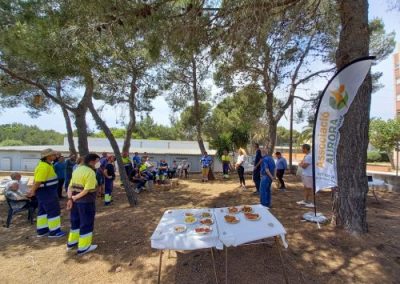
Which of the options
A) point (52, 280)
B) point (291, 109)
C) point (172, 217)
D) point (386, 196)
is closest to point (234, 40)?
point (172, 217)

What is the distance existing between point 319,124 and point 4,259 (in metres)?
5.28

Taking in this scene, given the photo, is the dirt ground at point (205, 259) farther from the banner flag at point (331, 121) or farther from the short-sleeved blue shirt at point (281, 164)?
the short-sleeved blue shirt at point (281, 164)

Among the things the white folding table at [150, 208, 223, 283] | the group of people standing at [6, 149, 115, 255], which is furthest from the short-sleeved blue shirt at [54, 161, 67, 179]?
the white folding table at [150, 208, 223, 283]

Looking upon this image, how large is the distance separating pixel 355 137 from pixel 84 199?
4334 millimetres

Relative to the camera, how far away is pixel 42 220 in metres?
5.52

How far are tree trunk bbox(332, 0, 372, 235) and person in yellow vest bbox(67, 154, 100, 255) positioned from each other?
3956 millimetres

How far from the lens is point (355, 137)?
4637 millimetres

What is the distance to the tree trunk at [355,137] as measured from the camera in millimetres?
4629

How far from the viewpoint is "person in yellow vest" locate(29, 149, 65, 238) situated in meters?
5.12

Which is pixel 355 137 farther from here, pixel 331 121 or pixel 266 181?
pixel 266 181

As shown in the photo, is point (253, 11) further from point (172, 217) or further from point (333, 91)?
point (172, 217)

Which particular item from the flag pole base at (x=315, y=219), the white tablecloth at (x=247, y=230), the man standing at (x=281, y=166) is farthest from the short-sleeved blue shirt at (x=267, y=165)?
the man standing at (x=281, y=166)

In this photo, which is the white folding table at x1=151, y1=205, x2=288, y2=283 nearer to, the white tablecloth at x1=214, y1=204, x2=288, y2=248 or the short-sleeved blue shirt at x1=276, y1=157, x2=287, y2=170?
the white tablecloth at x1=214, y1=204, x2=288, y2=248

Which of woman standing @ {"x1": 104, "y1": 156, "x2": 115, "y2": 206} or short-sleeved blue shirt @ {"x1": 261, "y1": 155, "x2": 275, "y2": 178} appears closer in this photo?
short-sleeved blue shirt @ {"x1": 261, "y1": 155, "x2": 275, "y2": 178}
